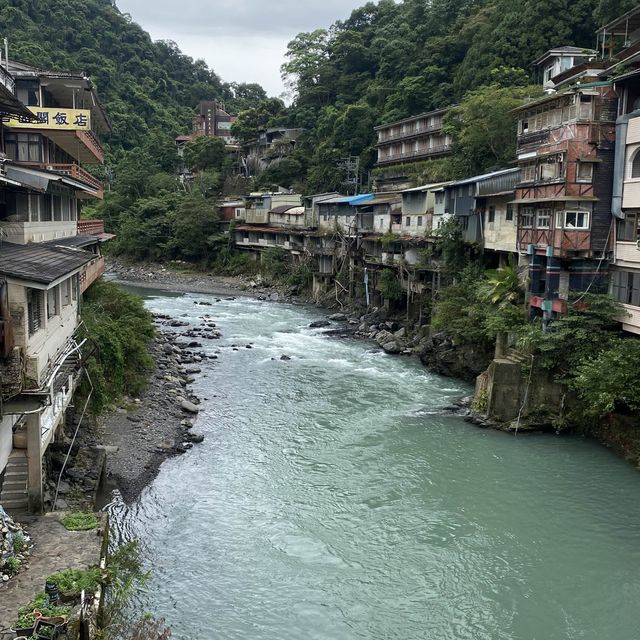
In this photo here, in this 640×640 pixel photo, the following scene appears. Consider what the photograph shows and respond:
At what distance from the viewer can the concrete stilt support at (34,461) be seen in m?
12.8

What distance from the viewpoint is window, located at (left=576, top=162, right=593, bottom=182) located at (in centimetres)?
2191

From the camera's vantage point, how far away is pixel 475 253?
109 ft

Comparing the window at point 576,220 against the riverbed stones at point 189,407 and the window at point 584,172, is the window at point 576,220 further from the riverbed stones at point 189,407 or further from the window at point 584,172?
the riverbed stones at point 189,407

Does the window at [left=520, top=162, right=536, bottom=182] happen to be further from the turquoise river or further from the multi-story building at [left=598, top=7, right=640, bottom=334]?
the turquoise river

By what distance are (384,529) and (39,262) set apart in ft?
34.1

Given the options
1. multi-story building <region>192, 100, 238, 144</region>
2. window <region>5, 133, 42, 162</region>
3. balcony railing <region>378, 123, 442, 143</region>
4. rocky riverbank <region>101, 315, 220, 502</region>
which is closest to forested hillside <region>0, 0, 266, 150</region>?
multi-story building <region>192, 100, 238, 144</region>

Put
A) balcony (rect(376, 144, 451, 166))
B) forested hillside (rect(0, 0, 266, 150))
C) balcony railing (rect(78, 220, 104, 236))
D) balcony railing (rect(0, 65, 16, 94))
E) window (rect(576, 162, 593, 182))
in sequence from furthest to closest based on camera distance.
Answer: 1. forested hillside (rect(0, 0, 266, 150))
2. balcony (rect(376, 144, 451, 166))
3. balcony railing (rect(78, 220, 104, 236))
4. balcony railing (rect(0, 65, 16, 94))
5. window (rect(576, 162, 593, 182))

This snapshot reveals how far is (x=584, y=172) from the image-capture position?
21984mm

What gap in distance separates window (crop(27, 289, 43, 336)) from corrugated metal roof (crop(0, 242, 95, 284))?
51 cm

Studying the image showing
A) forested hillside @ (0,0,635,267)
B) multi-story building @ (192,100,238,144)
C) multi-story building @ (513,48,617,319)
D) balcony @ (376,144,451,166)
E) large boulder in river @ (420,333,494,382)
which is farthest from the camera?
multi-story building @ (192,100,238,144)

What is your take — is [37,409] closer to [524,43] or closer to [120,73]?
[524,43]

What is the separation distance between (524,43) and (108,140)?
2250 inches

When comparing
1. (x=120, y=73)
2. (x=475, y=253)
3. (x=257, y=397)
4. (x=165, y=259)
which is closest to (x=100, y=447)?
(x=257, y=397)

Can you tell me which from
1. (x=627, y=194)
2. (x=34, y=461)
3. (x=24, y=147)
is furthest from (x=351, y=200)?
(x=34, y=461)
